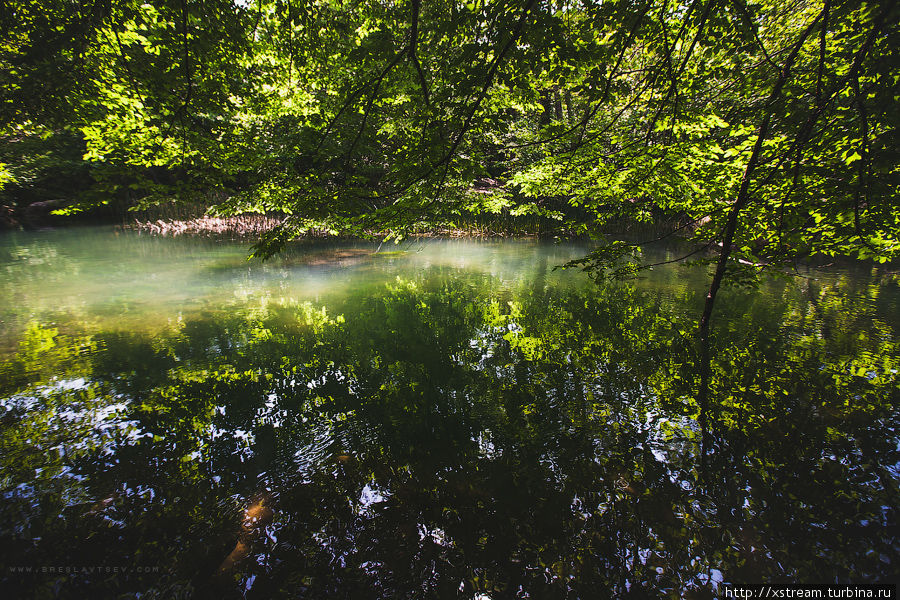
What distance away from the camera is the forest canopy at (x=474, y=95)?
2.95 meters

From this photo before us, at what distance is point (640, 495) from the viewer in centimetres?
305

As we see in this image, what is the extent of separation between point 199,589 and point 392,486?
1423 millimetres

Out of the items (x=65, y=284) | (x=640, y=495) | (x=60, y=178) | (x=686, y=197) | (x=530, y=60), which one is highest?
(x=60, y=178)

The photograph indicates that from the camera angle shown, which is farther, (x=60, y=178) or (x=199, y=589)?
(x=60, y=178)

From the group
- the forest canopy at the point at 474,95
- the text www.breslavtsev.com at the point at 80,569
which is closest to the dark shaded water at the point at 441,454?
the text www.breslavtsev.com at the point at 80,569

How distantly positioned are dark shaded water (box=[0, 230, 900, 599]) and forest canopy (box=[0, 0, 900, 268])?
1883mm

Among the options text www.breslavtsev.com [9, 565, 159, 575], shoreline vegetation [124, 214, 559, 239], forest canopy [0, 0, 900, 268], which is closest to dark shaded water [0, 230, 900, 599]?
text www.breslavtsev.com [9, 565, 159, 575]

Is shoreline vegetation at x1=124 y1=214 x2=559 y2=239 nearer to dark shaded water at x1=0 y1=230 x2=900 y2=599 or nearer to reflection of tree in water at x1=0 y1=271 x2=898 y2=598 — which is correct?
dark shaded water at x1=0 y1=230 x2=900 y2=599

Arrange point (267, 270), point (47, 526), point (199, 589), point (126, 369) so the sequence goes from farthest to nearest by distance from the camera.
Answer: point (267, 270) < point (126, 369) < point (47, 526) < point (199, 589)

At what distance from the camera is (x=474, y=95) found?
3.12 m

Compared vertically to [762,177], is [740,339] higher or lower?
lower

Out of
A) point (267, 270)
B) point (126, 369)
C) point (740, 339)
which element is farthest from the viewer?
point (267, 270)

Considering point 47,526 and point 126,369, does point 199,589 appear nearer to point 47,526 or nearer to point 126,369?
point 47,526

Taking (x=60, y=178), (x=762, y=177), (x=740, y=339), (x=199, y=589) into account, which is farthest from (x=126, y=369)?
(x=60, y=178)
